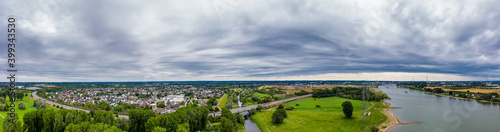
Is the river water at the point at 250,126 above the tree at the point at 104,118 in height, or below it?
below

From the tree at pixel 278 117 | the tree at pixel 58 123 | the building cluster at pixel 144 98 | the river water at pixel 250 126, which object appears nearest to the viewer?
the tree at pixel 58 123

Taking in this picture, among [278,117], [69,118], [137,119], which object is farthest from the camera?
[278,117]

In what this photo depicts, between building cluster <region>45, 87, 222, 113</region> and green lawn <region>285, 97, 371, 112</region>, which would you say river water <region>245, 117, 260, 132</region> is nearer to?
green lawn <region>285, 97, 371, 112</region>

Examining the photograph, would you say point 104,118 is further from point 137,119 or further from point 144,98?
point 144,98

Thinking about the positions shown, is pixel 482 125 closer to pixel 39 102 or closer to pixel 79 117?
pixel 79 117

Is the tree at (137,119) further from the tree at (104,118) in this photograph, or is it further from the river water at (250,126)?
the river water at (250,126)

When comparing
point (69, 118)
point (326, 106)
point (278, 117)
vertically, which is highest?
point (69, 118)

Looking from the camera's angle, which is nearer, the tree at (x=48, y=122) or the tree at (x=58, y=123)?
the tree at (x=58, y=123)

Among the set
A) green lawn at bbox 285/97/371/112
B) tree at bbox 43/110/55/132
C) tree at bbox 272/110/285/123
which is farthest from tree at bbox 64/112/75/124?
green lawn at bbox 285/97/371/112

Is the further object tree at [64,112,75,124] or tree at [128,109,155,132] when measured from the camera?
tree at [128,109,155,132]

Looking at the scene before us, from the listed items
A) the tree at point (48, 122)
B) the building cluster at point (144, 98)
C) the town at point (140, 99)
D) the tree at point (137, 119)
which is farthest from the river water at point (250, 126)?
the tree at point (48, 122)

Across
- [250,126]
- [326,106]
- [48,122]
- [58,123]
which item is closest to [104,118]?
[58,123]
